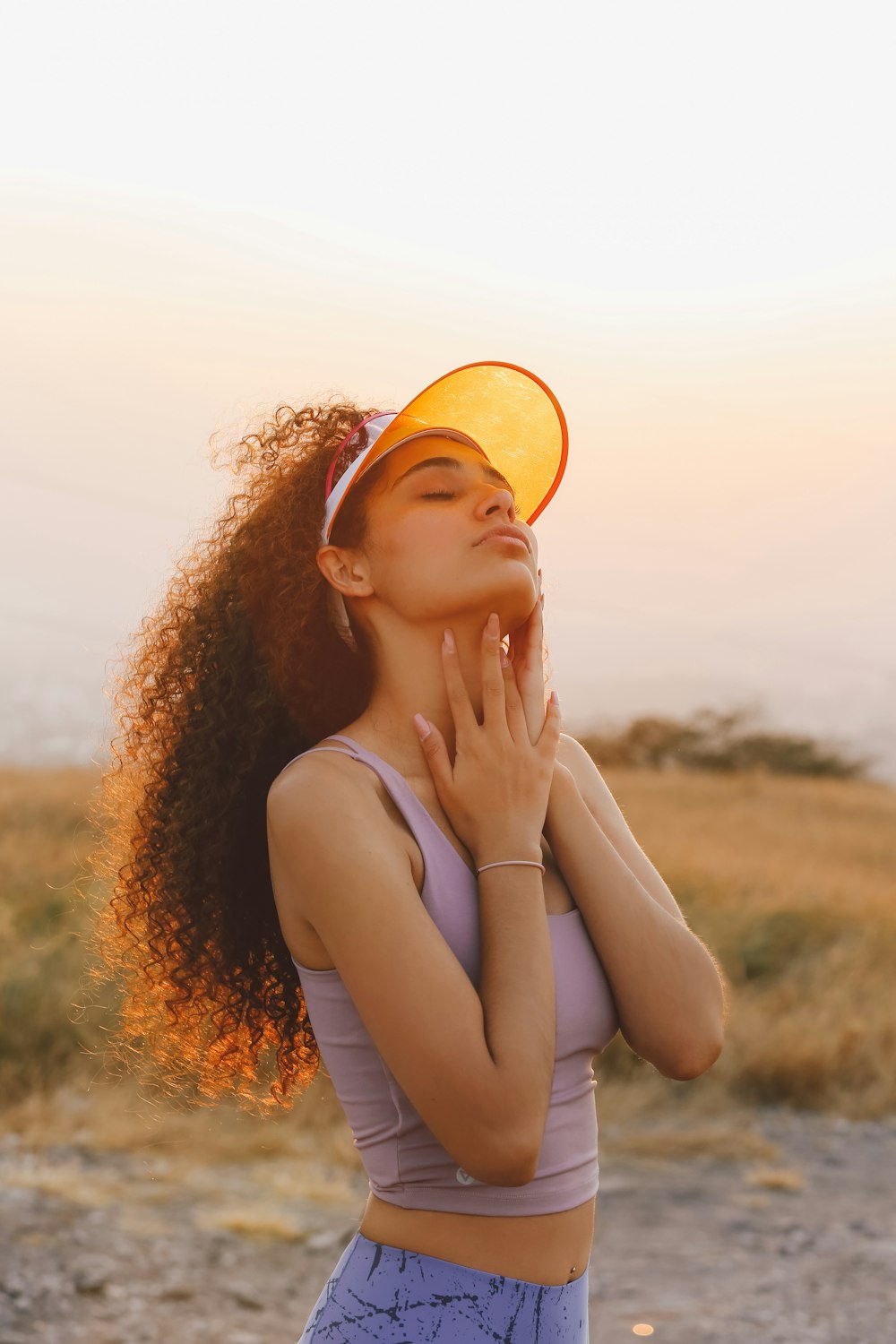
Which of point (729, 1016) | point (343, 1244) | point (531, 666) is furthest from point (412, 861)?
point (729, 1016)

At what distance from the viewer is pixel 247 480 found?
8.71ft

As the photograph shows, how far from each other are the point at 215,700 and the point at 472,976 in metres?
0.76

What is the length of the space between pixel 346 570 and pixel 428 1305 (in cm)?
115

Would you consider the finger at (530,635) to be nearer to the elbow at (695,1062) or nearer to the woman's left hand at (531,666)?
the woman's left hand at (531,666)

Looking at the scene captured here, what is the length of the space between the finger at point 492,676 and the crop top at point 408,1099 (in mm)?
179

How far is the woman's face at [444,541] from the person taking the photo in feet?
7.04

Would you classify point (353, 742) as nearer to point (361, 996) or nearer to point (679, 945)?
point (361, 996)

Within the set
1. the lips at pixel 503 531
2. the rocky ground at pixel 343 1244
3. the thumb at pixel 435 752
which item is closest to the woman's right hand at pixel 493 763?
the thumb at pixel 435 752

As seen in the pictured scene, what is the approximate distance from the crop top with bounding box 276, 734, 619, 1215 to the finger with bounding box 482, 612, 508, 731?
0.59ft

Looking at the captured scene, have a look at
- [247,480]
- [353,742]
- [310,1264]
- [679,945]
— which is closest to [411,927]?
[353,742]

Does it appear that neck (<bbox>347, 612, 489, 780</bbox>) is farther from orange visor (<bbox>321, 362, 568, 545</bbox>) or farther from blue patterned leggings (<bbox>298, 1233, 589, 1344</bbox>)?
blue patterned leggings (<bbox>298, 1233, 589, 1344</bbox>)

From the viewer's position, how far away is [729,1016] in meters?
9.16

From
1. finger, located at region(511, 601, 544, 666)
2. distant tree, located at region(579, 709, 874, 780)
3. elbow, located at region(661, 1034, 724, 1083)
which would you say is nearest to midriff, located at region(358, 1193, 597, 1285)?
Answer: elbow, located at region(661, 1034, 724, 1083)

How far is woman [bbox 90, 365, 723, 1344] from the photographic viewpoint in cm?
187
